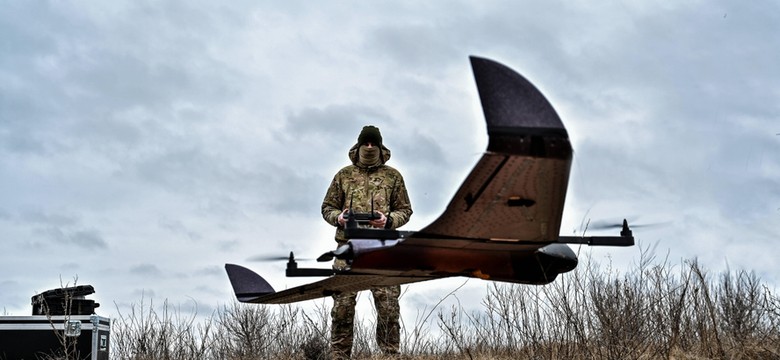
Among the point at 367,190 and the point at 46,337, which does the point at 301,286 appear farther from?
the point at 46,337

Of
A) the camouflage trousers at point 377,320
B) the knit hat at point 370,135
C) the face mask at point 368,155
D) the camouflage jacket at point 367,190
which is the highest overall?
the knit hat at point 370,135

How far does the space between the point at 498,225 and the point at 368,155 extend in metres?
2.60

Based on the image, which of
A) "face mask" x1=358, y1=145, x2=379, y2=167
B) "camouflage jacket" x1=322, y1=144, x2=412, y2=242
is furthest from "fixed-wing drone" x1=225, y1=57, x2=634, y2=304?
"face mask" x1=358, y1=145, x2=379, y2=167

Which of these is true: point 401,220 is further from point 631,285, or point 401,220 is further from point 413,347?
point 631,285

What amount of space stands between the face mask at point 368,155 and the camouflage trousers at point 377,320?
3.17 feet

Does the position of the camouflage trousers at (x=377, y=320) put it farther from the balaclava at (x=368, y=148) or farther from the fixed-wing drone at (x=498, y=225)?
the balaclava at (x=368, y=148)

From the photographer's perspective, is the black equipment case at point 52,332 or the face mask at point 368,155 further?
the black equipment case at point 52,332

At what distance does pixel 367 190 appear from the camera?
623 centimetres

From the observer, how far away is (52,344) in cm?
716

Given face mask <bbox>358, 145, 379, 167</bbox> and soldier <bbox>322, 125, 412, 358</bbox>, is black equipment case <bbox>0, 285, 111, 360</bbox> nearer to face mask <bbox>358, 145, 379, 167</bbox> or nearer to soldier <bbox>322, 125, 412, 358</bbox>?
soldier <bbox>322, 125, 412, 358</bbox>

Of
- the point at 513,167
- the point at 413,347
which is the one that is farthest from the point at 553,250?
the point at 413,347

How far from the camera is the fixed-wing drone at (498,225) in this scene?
2973mm

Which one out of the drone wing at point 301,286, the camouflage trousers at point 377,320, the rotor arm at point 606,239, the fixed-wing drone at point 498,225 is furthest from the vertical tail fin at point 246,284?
the rotor arm at point 606,239

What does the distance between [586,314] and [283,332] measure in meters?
4.05
